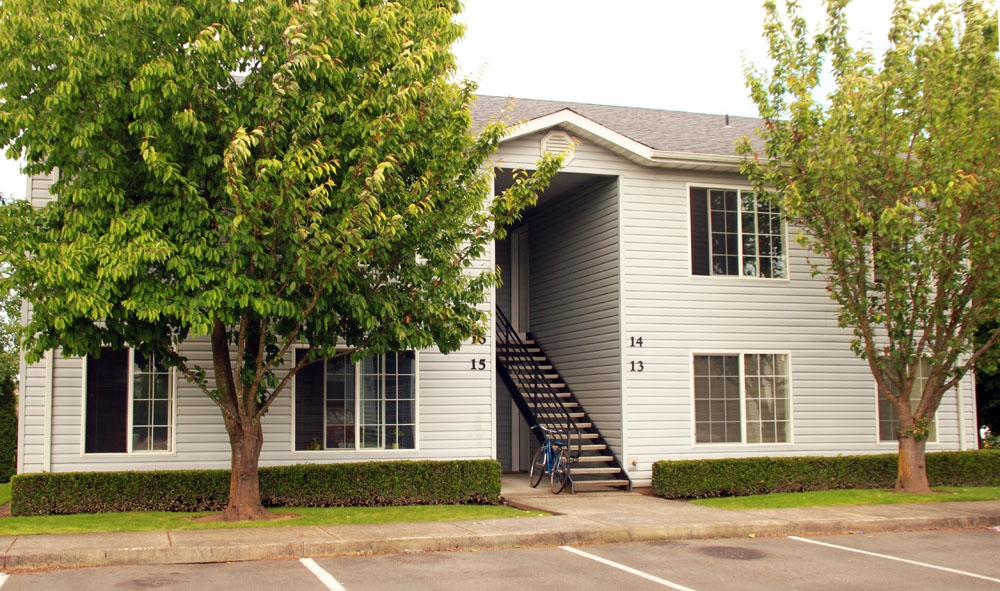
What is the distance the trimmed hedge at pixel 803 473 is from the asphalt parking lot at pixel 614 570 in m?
4.15

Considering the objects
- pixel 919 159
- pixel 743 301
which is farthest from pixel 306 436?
pixel 919 159

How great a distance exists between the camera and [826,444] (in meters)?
17.1

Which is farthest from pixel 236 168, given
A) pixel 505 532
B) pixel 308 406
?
pixel 308 406

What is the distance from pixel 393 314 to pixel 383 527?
270cm

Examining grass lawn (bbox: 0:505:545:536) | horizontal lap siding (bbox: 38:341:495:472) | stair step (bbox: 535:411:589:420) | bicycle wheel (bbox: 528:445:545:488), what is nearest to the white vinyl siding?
stair step (bbox: 535:411:589:420)

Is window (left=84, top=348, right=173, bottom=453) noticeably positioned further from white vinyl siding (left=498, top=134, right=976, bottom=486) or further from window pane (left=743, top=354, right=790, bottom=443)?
window pane (left=743, top=354, right=790, bottom=443)

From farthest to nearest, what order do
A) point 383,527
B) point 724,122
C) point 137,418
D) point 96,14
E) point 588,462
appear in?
point 724,122 → point 588,462 → point 137,418 → point 383,527 → point 96,14

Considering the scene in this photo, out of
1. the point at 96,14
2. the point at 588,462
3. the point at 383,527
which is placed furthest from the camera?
the point at 588,462

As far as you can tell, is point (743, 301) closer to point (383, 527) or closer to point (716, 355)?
point (716, 355)

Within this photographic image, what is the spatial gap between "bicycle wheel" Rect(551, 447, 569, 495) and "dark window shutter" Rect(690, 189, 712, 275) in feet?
13.5

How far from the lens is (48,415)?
1388 cm

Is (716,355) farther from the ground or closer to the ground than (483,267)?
closer to the ground

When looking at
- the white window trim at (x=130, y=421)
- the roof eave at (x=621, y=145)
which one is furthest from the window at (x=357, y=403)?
the roof eave at (x=621, y=145)

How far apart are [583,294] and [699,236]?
2451 mm
